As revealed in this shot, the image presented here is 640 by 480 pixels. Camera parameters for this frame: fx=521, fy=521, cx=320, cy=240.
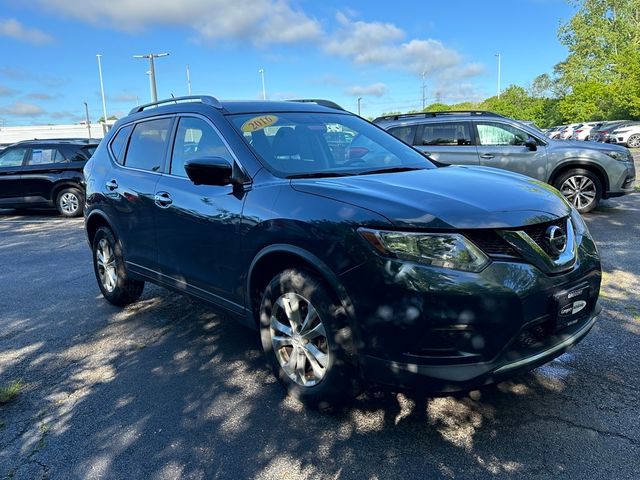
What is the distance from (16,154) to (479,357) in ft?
41.4

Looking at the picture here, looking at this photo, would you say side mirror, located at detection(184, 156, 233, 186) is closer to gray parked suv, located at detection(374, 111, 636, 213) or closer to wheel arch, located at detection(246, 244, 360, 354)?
wheel arch, located at detection(246, 244, 360, 354)

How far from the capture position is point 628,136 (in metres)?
28.0

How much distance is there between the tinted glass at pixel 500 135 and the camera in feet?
29.4

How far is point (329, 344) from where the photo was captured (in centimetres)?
275

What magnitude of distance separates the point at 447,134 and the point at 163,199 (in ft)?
21.8

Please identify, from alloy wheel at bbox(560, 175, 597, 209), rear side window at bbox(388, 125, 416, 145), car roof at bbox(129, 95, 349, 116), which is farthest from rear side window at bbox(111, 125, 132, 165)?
alloy wheel at bbox(560, 175, 597, 209)

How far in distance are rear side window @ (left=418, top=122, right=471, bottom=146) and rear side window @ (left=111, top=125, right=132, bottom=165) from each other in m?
5.97

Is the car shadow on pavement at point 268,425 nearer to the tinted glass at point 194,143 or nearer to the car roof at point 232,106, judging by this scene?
the tinted glass at point 194,143

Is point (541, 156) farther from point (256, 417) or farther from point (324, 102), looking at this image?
point (256, 417)

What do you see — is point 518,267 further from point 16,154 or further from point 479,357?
point 16,154

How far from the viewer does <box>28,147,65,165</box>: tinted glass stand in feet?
39.5

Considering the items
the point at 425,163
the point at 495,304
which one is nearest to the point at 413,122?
the point at 425,163

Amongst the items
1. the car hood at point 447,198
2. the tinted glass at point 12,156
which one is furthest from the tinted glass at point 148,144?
the tinted glass at point 12,156

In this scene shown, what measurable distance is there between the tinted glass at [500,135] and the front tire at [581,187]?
3.18 feet
